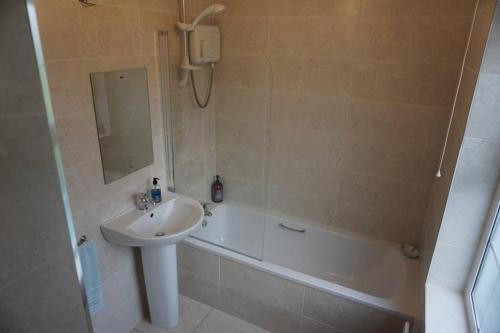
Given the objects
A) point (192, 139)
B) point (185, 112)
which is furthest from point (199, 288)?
point (185, 112)

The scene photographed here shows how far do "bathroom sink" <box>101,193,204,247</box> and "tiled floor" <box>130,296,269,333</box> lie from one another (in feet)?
2.28

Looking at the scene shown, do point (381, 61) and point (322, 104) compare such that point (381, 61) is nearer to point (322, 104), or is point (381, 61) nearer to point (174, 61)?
point (322, 104)

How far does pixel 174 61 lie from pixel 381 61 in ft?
4.17

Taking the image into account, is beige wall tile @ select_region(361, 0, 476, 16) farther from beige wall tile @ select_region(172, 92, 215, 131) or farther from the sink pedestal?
the sink pedestal

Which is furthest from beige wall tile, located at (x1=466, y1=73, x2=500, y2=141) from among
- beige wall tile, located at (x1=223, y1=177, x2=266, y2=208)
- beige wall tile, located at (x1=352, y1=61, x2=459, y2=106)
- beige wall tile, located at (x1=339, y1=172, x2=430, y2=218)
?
beige wall tile, located at (x1=223, y1=177, x2=266, y2=208)

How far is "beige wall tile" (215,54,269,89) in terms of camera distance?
238 centimetres

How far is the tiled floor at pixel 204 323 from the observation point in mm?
2238

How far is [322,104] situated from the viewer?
2.26 metres

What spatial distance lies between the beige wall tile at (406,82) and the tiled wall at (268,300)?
123cm

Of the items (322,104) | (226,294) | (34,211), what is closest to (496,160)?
(322,104)

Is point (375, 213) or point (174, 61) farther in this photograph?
point (375, 213)

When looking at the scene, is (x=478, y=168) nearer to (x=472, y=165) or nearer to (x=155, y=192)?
(x=472, y=165)

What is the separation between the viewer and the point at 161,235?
1.90 m

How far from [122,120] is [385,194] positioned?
172 cm
